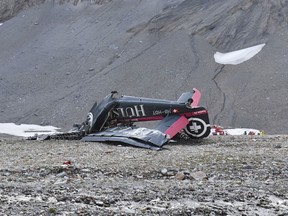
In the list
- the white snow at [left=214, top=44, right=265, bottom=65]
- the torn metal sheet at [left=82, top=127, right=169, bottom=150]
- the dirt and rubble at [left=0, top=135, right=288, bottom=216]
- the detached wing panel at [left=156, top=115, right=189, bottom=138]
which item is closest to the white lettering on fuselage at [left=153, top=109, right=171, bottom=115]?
the detached wing panel at [left=156, top=115, right=189, bottom=138]

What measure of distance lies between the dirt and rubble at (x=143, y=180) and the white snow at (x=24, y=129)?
77.9 feet

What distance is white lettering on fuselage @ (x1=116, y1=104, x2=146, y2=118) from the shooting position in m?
19.1

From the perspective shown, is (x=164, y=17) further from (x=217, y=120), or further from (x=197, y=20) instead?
(x=217, y=120)

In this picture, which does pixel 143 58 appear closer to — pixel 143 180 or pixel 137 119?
pixel 137 119

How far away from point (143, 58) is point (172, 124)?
119 feet

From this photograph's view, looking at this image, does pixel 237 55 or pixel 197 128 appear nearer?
pixel 197 128

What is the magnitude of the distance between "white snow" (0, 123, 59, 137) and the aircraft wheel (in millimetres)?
21834

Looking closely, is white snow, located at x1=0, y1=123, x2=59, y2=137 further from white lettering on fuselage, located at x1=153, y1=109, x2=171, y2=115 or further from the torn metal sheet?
the torn metal sheet

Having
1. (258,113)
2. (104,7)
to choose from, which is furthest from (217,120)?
(104,7)

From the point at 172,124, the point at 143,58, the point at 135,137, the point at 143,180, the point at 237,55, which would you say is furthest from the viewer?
the point at 237,55

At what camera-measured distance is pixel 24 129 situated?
1628 inches

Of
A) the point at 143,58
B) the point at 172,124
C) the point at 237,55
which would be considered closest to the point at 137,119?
the point at 172,124

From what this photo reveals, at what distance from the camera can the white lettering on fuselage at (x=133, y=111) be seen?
750 inches

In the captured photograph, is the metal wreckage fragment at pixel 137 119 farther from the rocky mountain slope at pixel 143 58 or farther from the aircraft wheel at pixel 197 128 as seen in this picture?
the rocky mountain slope at pixel 143 58
